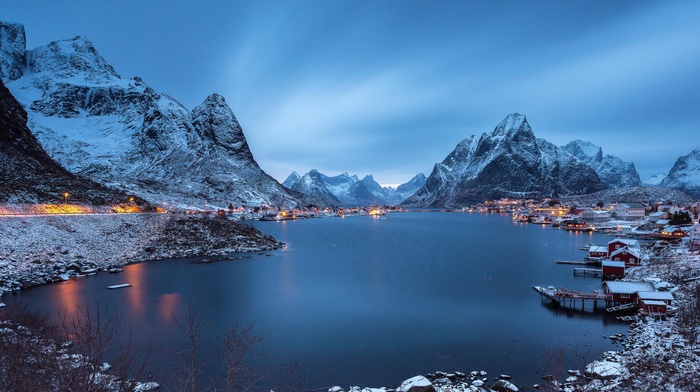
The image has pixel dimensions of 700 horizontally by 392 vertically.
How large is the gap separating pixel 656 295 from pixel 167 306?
39.5m

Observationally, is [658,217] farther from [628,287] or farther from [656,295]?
[656,295]

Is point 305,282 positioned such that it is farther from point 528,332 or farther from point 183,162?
point 183,162

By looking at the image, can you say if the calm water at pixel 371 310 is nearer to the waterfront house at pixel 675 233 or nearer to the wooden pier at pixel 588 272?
the wooden pier at pixel 588 272

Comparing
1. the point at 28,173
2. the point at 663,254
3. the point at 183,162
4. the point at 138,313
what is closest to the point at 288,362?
the point at 138,313

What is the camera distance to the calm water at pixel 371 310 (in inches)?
894

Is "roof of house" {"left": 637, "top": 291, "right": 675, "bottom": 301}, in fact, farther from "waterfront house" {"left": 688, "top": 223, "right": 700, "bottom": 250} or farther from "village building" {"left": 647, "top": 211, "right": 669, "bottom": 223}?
"village building" {"left": 647, "top": 211, "right": 669, "bottom": 223}

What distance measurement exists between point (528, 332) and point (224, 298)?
85.0 ft

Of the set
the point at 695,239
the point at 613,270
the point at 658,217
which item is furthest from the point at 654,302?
the point at 658,217

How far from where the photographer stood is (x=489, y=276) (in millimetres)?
47656

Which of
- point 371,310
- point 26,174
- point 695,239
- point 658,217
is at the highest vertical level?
point 26,174

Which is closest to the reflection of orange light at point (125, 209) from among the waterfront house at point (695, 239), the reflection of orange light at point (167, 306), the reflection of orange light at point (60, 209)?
the reflection of orange light at point (60, 209)

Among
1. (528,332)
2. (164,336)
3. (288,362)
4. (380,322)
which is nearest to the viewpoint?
(288,362)

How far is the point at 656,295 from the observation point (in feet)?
99.9

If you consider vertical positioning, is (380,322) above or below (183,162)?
below
